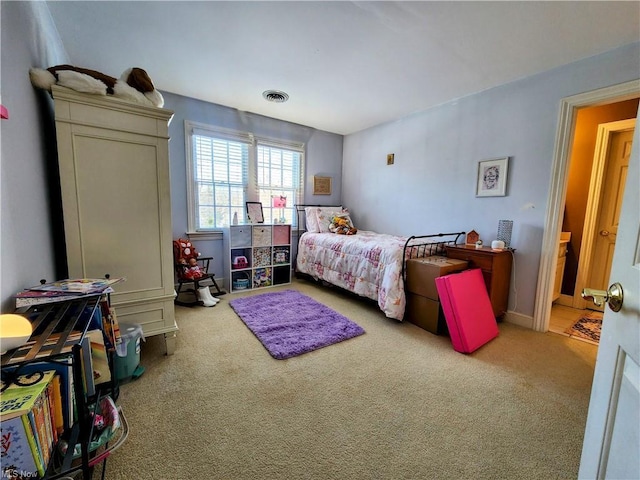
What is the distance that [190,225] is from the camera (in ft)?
11.4

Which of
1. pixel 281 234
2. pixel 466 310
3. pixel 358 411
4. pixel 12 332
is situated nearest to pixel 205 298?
pixel 281 234

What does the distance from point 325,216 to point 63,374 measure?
3580mm

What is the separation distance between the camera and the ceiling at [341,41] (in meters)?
1.76

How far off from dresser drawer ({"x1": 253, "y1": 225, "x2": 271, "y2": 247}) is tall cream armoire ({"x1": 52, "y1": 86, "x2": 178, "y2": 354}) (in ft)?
5.75

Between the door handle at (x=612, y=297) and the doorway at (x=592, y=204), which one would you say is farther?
the doorway at (x=592, y=204)

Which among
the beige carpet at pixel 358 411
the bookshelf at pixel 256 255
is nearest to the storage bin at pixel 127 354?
the beige carpet at pixel 358 411

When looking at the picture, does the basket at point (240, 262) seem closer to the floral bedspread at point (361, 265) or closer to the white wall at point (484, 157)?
the floral bedspread at point (361, 265)

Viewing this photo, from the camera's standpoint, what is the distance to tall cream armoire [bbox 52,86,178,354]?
157 cm

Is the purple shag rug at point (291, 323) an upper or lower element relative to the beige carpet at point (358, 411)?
upper

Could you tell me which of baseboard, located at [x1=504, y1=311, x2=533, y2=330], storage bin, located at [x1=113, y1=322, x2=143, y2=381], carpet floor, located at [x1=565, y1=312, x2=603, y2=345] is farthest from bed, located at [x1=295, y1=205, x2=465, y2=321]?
storage bin, located at [x1=113, y1=322, x2=143, y2=381]

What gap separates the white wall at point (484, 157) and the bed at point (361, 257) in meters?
0.45

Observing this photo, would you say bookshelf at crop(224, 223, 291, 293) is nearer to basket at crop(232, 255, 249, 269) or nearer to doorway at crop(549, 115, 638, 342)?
basket at crop(232, 255, 249, 269)

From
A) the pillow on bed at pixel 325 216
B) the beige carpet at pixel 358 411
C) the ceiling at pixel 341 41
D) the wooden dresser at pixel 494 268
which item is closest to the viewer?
the beige carpet at pixel 358 411

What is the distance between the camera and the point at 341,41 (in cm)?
209
